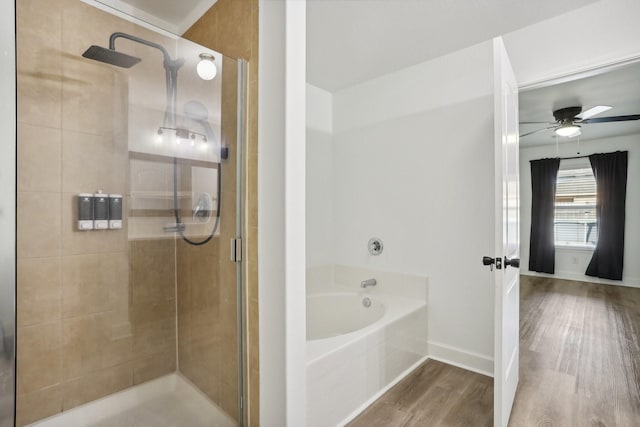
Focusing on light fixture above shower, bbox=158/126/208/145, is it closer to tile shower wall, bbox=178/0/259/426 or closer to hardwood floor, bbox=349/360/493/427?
tile shower wall, bbox=178/0/259/426

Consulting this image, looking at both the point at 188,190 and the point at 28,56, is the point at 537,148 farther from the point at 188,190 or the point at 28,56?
the point at 28,56

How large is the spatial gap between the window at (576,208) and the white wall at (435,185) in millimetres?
4489

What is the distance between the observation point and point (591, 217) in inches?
213

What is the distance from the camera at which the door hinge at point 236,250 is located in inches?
53.6

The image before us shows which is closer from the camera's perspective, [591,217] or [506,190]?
[506,190]

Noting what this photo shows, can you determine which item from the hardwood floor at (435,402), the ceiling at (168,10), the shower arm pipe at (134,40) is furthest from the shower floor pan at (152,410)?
the ceiling at (168,10)

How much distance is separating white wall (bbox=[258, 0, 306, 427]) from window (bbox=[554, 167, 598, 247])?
6149mm

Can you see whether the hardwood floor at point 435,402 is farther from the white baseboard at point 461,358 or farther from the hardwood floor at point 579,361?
the hardwood floor at point 579,361

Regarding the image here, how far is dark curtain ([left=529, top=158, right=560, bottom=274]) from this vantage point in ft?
17.9

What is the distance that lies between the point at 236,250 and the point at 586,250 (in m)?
6.47

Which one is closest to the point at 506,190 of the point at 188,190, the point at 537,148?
the point at 188,190

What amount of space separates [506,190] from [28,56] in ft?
7.43

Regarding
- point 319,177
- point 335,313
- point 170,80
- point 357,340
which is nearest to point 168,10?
point 170,80

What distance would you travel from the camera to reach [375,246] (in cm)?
282
